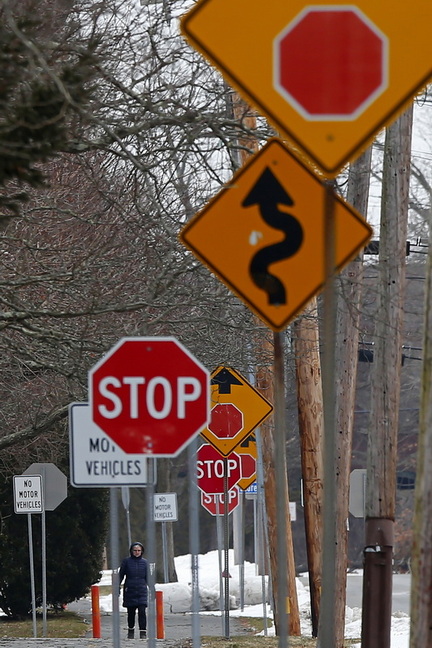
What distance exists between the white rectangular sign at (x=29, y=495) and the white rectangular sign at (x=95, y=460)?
48.9ft

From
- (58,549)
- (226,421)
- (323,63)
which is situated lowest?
(58,549)

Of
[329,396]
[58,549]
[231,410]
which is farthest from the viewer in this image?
[58,549]

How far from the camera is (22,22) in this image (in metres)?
8.99

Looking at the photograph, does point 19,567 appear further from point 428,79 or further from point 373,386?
point 428,79

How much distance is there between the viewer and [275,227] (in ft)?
21.9

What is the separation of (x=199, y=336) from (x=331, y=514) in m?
10.8

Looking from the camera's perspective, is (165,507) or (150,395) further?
(165,507)

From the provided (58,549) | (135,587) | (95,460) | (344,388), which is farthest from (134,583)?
(95,460)

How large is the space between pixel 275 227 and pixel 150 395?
207cm

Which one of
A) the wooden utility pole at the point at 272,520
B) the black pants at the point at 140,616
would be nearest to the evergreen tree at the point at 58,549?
the black pants at the point at 140,616

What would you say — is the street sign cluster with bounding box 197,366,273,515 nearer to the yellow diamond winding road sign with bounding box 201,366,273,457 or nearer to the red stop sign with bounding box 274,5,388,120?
the yellow diamond winding road sign with bounding box 201,366,273,457

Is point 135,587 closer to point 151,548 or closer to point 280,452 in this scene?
point 151,548

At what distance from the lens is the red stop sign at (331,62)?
19.5 ft

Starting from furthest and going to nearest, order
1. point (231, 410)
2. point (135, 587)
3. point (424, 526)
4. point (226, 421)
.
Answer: point (135, 587), point (231, 410), point (226, 421), point (424, 526)
